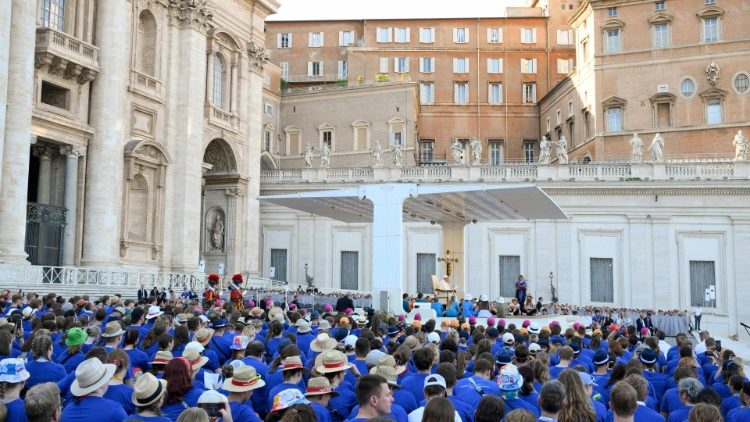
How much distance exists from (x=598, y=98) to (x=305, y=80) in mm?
25399

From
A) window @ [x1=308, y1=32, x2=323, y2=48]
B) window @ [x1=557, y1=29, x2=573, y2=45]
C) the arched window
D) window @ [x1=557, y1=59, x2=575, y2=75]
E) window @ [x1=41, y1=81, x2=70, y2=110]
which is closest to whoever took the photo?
window @ [x1=41, y1=81, x2=70, y2=110]

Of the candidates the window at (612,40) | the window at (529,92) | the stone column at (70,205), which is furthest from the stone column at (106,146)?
the window at (529,92)

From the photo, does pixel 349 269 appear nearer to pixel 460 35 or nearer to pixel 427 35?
pixel 427 35

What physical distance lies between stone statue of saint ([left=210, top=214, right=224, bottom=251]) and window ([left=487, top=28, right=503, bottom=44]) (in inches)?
1235

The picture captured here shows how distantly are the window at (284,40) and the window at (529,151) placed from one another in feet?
72.5

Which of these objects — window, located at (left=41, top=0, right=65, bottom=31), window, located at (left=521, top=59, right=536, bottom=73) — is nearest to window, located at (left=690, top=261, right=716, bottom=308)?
window, located at (left=521, top=59, right=536, bottom=73)

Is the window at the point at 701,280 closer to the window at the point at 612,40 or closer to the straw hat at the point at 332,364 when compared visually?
the window at the point at 612,40

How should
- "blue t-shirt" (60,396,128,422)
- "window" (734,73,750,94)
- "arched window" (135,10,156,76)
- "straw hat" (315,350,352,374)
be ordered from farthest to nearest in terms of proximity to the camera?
"window" (734,73,750,94), "arched window" (135,10,156,76), "straw hat" (315,350,352,374), "blue t-shirt" (60,396,128,422)

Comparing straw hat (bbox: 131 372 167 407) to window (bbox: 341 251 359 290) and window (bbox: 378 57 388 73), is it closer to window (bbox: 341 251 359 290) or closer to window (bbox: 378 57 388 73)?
window (bbox: 341 251 359 290)

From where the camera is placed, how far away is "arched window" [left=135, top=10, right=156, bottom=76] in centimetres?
3656

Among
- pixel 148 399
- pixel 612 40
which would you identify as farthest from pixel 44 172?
pixel 612 40

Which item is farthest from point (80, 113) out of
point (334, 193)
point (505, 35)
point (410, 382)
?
point (505, 35)

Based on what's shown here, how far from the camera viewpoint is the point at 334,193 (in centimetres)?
2450

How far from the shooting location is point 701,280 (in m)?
39.9
